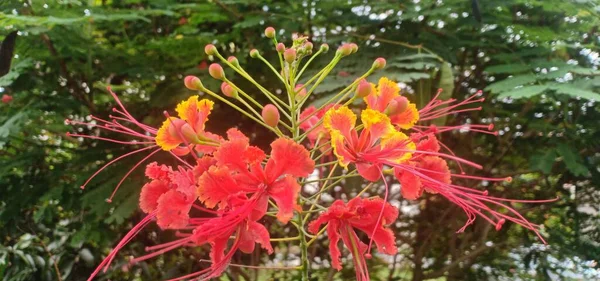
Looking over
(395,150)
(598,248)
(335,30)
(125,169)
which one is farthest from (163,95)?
(598,248)

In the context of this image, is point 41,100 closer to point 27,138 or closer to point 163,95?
point 27,138

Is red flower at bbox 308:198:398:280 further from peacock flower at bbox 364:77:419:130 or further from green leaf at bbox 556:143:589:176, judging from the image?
green leaf at bbox 556:143:589:176

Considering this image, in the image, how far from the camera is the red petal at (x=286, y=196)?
0.52 meters

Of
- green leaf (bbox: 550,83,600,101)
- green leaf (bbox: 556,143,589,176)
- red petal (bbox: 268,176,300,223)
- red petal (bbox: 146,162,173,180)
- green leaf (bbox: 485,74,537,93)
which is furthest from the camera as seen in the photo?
green leaf (bbox: 556,143,589,176)

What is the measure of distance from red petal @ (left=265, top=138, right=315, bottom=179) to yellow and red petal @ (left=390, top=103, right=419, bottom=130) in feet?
0.55

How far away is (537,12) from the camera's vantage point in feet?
4.58

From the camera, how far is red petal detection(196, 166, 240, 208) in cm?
52

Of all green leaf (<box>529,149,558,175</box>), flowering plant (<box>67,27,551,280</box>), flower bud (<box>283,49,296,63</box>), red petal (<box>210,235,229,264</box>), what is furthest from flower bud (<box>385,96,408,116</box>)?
green leaf (<box>529,149,558,175</box>)

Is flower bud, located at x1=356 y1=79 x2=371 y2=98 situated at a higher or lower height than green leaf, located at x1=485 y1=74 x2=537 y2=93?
higher

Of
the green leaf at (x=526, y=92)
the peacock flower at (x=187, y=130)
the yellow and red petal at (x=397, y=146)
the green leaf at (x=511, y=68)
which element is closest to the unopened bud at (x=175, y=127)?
the peacock flower at (x=187, y=130)

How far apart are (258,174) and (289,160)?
0.04 m

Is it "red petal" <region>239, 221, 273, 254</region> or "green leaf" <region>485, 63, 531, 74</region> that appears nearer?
"red petal" <region>239, 221, 273, 254</region>

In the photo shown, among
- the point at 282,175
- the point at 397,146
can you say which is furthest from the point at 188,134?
the point at 397,146

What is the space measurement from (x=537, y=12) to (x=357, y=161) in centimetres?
107
